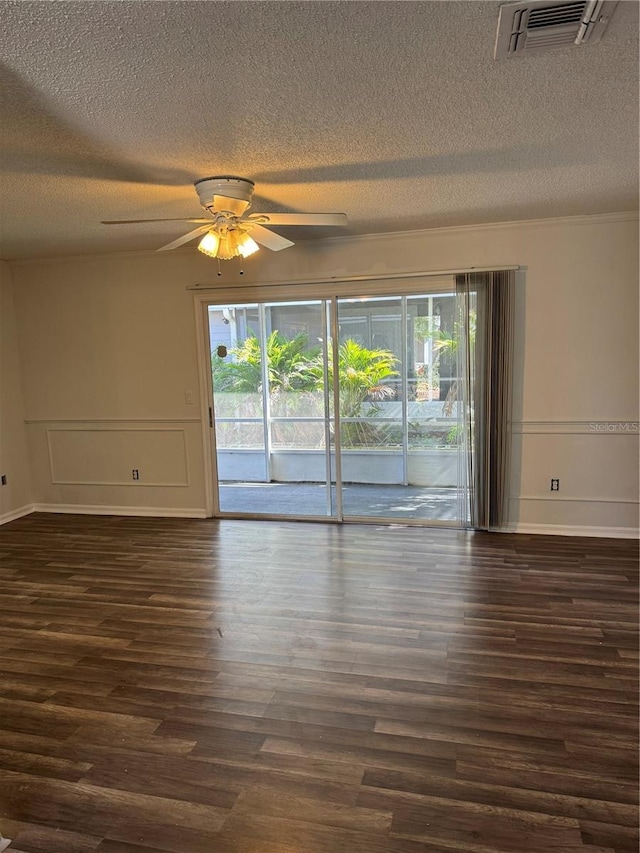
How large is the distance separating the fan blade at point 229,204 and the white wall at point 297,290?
1.80 metres

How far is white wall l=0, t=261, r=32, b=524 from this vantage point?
5410mm

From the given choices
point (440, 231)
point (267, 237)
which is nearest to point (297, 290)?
point (440, 231)

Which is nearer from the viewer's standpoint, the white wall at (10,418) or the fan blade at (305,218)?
the fan blade at (305,218)

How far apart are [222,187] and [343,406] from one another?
241 centimetres

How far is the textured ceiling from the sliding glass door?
1294 millimetres

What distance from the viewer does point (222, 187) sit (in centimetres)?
300

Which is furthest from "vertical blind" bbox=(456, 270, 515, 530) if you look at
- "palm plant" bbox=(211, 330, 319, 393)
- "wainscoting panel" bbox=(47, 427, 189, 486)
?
"wainscoting panel" bbox=(47, 427, 189, 486)

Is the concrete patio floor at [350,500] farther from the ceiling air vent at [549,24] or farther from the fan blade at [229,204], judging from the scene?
the ceiling air vent at [549,24]

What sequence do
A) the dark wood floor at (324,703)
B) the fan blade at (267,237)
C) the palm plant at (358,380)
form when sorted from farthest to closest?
the palm plant at (358,380)
the fan blade at (267,237)
the dark wood floor at (324,703)

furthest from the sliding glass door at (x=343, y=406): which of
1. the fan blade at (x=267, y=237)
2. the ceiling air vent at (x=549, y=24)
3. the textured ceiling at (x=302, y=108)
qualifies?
the ceiling air vent at (x=549, y=24)

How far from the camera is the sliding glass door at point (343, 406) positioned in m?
4.73

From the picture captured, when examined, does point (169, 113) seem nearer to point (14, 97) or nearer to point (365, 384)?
point (14, 97)

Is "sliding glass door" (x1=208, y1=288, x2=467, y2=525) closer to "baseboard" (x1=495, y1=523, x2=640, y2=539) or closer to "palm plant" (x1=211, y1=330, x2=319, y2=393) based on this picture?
"palm plant" (x1=211, y1=330, x2=319, y2=393)

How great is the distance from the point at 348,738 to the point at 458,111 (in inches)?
105
